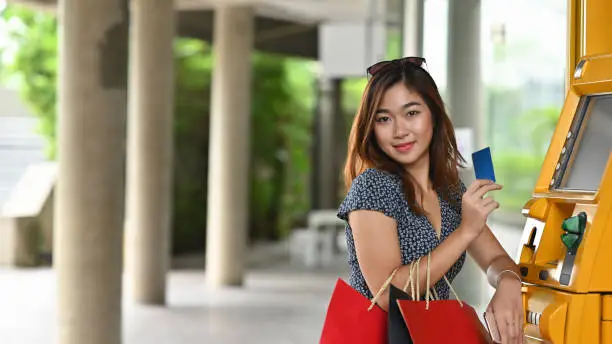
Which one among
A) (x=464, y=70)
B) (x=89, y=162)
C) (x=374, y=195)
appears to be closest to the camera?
(x=374, y=195)

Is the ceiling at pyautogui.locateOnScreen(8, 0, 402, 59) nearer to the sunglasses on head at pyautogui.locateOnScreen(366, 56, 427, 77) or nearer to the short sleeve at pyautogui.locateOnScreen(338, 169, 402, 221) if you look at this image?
the sunglasses on head at pyautogui.locateOnScreen(366, 56, 427, 77)

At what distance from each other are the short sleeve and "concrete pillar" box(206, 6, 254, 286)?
1013 centimetres

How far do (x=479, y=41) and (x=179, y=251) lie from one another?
11.6m

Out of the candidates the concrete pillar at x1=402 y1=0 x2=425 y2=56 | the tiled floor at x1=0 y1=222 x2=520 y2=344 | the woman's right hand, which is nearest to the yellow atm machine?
the woman's right hand

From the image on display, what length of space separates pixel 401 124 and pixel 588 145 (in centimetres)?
57

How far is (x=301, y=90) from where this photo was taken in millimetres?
21031

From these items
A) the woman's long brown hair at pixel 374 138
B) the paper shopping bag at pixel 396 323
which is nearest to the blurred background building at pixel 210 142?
the woman's long brown hair at pixel 374 138

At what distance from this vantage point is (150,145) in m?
10.9

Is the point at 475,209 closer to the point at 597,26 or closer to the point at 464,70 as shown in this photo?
the point at 597,26

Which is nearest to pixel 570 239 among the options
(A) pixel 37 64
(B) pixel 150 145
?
(B) pixel 150 145

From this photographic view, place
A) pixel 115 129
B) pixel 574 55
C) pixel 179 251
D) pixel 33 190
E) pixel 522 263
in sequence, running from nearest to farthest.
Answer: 1. pixel 522 263
2. pixel 574 55
3. pixel 115 129
4. pixel 33 190
5. pixel 179 251

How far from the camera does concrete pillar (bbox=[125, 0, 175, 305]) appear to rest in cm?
1088

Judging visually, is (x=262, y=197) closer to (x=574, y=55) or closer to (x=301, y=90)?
(x=301, y=90)

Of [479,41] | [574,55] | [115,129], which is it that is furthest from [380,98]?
[115,129]
